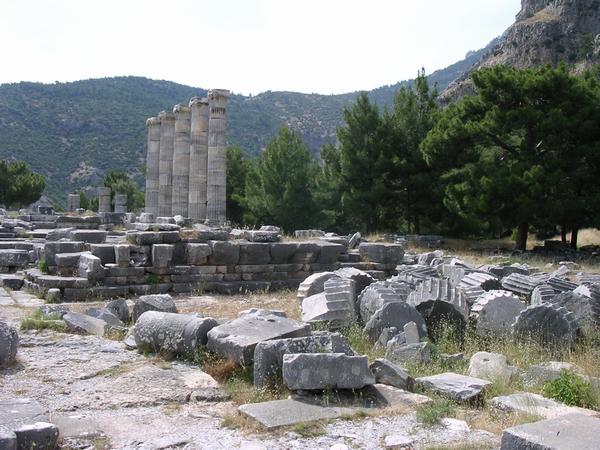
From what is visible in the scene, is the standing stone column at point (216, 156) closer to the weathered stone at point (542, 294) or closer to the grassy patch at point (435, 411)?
the weathered stone at point (542, 294)

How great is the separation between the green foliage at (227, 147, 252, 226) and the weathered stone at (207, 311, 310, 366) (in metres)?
33.5

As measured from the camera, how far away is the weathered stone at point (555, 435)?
367 centimetres

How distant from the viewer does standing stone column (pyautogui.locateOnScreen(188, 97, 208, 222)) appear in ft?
90.4

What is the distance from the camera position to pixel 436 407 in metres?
5.01

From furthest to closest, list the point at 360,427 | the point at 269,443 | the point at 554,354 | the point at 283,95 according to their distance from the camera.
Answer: the point at 283,95 → the point at 554,354 → the point at 360,427 → the point at 269,443

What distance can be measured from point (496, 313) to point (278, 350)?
3.59 meters

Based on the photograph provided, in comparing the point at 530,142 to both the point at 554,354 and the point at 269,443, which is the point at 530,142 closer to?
the point at 554,354

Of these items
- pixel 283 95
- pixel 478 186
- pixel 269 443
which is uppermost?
pixel 283 95

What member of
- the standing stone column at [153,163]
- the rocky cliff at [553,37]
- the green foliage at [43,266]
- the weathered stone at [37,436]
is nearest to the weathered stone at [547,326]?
the weathered stone at [37,436]

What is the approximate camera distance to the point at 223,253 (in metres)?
13.3

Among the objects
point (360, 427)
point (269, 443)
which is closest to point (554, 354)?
point (360, 427)

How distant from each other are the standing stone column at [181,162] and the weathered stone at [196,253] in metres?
17.4

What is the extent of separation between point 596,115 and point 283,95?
88.7 meters

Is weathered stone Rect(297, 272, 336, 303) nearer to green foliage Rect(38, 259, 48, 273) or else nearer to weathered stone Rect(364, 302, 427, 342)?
weathered stone Rect(364, 302, 427, 342)
